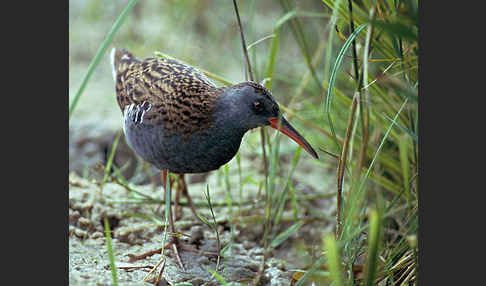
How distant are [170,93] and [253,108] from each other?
472 mm

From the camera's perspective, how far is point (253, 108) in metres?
2.40

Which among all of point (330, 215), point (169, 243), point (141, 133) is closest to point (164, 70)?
point (141, 133)

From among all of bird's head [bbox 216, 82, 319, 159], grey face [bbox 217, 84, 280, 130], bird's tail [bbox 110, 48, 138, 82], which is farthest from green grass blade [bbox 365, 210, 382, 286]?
bird's tail [bbox 110, 48, 138, 82]

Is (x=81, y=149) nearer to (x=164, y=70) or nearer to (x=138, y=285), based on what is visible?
(x=164, y=70)

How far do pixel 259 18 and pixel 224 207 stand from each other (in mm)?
3131

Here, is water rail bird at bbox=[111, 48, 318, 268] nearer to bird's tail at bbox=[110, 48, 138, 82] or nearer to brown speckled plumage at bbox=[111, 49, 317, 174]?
brown speckled plumage at bbox=[111, 49, 317, 174]

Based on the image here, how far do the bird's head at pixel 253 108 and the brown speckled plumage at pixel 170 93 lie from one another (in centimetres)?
12

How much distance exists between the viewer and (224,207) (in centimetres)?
345

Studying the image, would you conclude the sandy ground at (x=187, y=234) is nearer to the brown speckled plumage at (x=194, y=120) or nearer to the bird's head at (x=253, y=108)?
the brown speckled plumage at (x=194, y=120)

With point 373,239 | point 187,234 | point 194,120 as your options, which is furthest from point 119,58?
point 373,239

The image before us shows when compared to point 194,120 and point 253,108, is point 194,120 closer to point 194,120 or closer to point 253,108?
point 194,120

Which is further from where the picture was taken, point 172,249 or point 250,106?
point 172,249

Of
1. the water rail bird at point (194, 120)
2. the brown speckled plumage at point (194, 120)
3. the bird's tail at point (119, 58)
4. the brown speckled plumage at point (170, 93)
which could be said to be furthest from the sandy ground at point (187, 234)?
the bird's tail at point (119, 58)

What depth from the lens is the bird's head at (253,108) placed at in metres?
2.38
